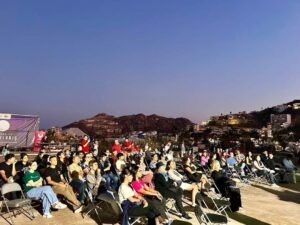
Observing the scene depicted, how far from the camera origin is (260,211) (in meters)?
8.98

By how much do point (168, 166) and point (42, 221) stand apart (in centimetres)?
365

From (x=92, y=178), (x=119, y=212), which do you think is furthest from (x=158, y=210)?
(x=92, y=178)

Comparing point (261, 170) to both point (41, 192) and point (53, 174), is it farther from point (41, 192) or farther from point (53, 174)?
point (41, 192)

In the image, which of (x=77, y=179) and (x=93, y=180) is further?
(x=93, y=180)

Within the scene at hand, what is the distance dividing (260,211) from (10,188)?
20.4 feet

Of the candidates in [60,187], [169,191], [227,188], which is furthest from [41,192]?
[227,188]

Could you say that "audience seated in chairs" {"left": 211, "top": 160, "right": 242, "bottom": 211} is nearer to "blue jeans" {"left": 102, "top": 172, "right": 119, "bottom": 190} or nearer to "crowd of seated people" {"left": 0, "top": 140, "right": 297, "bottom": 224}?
"crowd of seated people" {"left": 0, "top": 140, "right": 297, "bottom": 224}

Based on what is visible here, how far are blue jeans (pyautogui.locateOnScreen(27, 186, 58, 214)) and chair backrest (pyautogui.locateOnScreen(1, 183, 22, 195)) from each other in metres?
0.25

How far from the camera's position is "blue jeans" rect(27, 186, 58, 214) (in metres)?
7.21

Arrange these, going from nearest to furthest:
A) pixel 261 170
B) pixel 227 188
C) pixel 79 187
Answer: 1. pixel 79 187
2. pixel 227 188
3. pixel 261 170

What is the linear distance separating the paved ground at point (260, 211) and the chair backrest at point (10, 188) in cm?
58

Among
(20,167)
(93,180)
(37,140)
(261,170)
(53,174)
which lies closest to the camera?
(53,174)

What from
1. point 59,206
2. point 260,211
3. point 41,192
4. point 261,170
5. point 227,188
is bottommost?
point 260,211

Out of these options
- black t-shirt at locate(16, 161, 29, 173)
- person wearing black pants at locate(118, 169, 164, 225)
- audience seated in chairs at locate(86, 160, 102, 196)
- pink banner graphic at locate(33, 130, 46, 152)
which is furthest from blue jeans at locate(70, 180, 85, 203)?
pink banner graphic at locate(33, 130, 46, 152)
